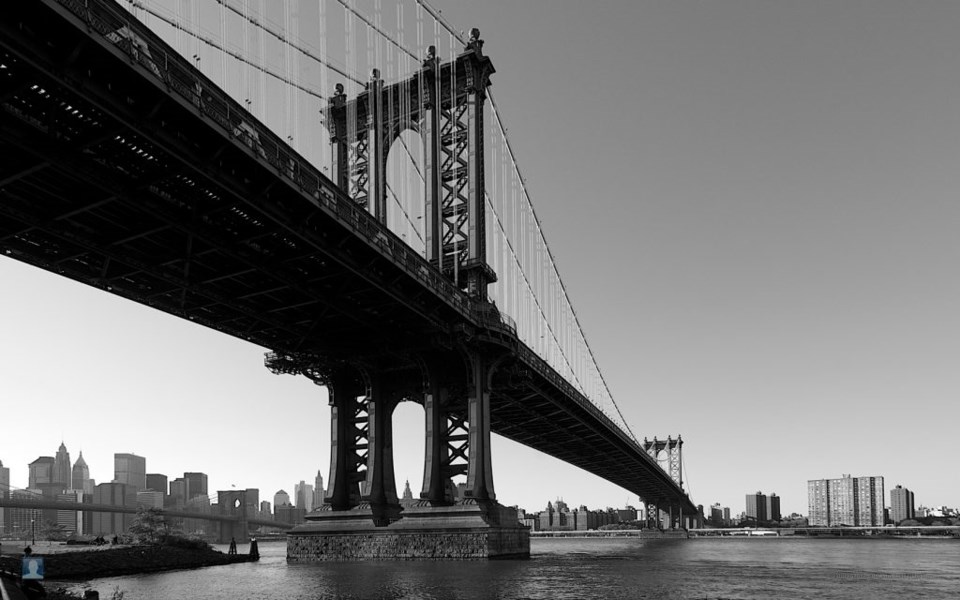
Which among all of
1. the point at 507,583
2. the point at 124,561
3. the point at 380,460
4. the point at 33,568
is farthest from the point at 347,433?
the point at 33,568

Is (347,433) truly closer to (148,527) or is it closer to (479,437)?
(479,437)

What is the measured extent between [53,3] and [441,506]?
132 ft

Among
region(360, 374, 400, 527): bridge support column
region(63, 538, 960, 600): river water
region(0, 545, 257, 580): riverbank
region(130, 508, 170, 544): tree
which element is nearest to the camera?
region(63, 538, 960, 600): river water

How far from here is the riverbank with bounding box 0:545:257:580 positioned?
45344 millimetres

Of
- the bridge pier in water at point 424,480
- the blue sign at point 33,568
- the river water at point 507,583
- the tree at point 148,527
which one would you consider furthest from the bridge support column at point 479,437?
the blue sign at point 33,568

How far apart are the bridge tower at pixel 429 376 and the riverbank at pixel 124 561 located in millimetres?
6761

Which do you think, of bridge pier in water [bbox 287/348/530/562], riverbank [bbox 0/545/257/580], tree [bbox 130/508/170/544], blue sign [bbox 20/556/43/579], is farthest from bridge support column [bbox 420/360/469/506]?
blue sign [bbox 20/556/43/579]

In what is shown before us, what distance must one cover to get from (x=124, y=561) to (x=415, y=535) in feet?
55.6

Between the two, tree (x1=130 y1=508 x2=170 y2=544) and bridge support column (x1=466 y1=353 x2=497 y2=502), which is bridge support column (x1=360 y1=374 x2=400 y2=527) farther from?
tree (x1=130 y1=508 x2=170 y2=544)

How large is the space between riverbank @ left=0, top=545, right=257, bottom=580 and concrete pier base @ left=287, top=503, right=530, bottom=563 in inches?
269

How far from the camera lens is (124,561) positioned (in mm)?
51812

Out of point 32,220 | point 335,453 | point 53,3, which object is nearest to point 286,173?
point 32,220

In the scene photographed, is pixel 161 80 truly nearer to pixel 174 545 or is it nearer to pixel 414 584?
pixel 414 584

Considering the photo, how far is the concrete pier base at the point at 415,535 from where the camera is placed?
176 ft
